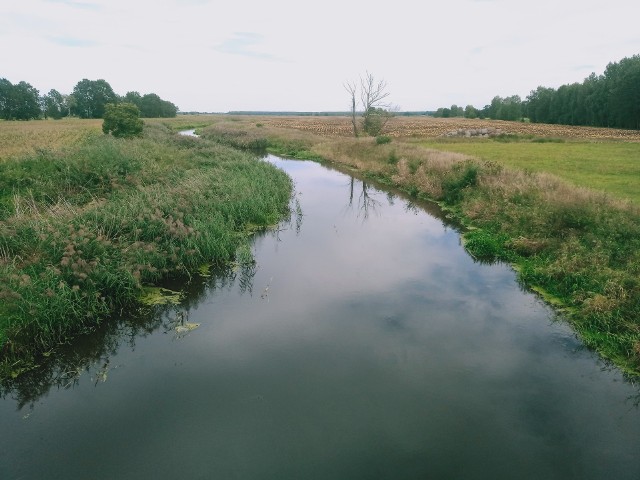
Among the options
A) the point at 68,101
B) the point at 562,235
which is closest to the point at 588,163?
the point at 562,235

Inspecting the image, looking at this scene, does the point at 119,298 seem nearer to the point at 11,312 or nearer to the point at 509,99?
the point at 11,312

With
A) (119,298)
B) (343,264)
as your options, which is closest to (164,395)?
(119,298)

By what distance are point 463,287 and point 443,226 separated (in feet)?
20.7

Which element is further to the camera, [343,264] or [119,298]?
[343,264]

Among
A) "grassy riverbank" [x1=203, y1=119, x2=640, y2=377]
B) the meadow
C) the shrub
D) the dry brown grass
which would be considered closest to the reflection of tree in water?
"grassy riverbank" [x1=203, y1=119, x2=640, y2=377]

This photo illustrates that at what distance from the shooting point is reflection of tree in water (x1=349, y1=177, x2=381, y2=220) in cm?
1992

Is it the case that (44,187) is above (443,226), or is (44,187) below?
above

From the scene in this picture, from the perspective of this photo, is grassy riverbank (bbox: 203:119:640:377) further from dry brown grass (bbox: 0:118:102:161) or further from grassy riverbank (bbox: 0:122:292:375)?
dry brown grass (bbox: 0:118:102:161)

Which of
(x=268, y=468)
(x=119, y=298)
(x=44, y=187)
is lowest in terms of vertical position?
(x=268, y=468)

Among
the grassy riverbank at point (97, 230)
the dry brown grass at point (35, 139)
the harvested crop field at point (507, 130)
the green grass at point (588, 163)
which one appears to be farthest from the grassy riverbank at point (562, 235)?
the harvested crop field at point (507, 130)

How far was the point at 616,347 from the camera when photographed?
797 centimetres

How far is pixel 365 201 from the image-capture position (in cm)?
2211

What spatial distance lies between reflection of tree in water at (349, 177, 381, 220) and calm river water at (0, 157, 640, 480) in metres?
8.88

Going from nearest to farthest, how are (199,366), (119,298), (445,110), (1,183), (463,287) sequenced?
(199,366) < (119,298) < (463,287) < (1,183) < (445,110)
